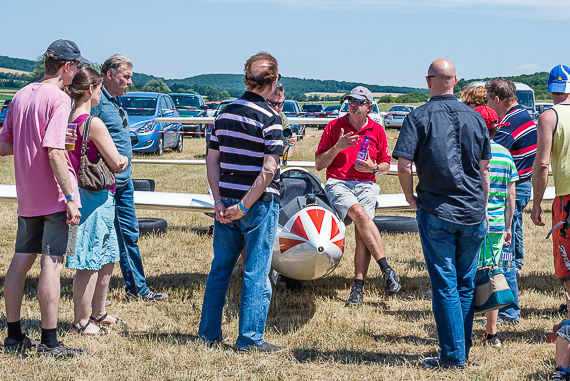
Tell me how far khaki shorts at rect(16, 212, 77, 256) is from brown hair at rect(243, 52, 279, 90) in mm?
1427

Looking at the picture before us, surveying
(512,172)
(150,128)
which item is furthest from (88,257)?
(150,128)

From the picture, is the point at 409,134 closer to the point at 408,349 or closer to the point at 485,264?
Result: the point at 485,264

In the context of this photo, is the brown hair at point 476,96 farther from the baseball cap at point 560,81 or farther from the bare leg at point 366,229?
the bare leg at point 366,229

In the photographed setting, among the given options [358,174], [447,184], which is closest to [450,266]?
[447,184]

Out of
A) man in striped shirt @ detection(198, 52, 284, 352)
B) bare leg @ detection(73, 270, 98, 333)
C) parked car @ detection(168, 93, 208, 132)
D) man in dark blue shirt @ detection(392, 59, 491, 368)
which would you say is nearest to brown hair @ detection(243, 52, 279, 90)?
man in striped shirt @ detection(198, 52, 284, 352)

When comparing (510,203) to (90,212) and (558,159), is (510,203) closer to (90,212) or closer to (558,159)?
(558,159)

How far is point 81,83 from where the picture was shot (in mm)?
4199

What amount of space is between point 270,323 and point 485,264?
1.74 m

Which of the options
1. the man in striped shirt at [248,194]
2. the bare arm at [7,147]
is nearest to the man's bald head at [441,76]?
the man in striped shirt at [248,194]

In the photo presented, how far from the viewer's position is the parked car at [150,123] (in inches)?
733

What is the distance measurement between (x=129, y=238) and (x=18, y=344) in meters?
1.53

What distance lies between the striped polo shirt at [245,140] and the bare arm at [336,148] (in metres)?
1.51

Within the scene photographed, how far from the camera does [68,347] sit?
4152 millimetres

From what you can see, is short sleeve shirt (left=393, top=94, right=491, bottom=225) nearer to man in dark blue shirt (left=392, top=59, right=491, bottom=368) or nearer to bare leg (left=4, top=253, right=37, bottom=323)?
man in dark blue shirt (left=392, top=59, right=491, bottom=368)
